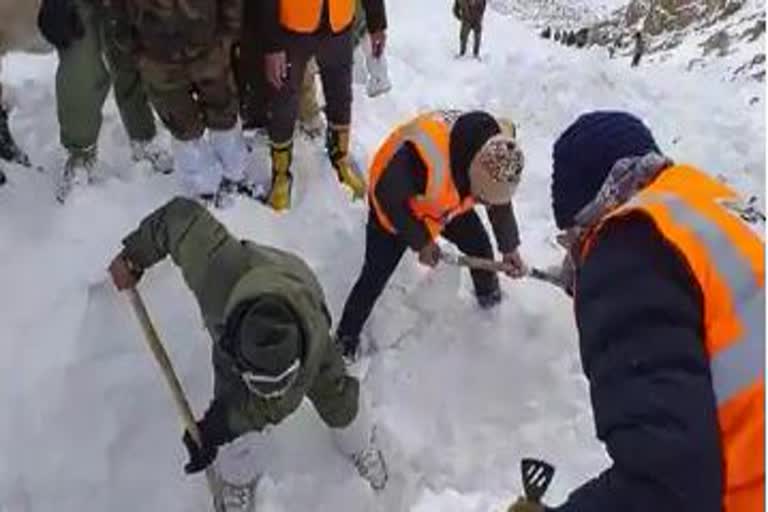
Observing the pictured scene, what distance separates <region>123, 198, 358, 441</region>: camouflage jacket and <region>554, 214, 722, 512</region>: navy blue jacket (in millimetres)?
1437

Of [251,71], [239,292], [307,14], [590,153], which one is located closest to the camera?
[590,153]

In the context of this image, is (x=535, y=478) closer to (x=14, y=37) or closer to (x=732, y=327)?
(x=732, y=327)

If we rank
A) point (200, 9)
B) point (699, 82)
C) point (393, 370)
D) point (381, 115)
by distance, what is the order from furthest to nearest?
point (699, 82), point (381, 115), point (393, 370), point (200, 9)

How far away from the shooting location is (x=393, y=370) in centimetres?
474

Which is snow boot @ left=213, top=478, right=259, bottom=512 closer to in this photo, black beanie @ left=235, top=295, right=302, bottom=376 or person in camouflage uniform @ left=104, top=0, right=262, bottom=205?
black beanie @ left=235, top=295, right=302, bottom=376

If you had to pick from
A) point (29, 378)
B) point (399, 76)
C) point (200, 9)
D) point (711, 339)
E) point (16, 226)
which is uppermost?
point (711, 339)

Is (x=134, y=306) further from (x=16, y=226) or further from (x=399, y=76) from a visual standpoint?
(x=399, y=76)

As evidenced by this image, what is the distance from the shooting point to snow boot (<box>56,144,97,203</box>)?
4.86 m

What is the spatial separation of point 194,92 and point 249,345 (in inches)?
58.6

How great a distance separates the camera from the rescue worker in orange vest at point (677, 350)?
85.7 inches

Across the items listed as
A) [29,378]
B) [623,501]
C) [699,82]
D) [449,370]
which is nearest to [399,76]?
[699,82]

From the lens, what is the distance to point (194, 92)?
15.1ft

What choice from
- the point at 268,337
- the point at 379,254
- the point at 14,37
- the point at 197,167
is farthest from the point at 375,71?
the point at 268,337

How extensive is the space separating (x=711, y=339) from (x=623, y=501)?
14.4 inches
